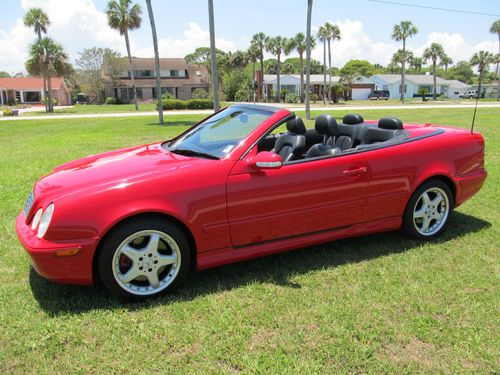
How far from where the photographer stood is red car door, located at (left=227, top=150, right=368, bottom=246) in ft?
11.0

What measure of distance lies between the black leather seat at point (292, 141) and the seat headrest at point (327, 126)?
0.71ft

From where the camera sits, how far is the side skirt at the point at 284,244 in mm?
3375

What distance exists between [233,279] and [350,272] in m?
1.02

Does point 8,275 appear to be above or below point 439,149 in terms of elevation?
below

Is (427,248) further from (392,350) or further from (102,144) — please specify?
(102,144)

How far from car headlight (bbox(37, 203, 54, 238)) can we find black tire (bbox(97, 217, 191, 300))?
40 centimetres

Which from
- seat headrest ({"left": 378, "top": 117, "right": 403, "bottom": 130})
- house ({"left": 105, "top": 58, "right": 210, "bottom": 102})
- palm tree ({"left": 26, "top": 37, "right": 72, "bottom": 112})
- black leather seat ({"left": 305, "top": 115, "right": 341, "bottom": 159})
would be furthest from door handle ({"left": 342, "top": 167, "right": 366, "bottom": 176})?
house ({"left": 105, "top": 58, "right": 210, "bottom": 102})

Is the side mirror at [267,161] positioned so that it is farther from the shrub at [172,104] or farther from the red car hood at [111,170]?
the shrub at [172,104]

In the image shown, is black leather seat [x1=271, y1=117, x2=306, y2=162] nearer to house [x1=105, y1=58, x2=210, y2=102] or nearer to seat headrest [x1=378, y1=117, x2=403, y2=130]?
seat headrest [x1=378, y1=117, x2=403, y2=130]

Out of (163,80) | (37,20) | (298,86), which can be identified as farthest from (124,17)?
(298,86)

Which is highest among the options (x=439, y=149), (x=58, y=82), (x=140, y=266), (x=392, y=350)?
(x=58, y=82)

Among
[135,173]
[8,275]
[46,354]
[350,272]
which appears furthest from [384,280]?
[8,275]

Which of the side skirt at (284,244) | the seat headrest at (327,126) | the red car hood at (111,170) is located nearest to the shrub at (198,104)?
the seat headrest at (327,126)

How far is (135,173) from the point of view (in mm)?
3285
